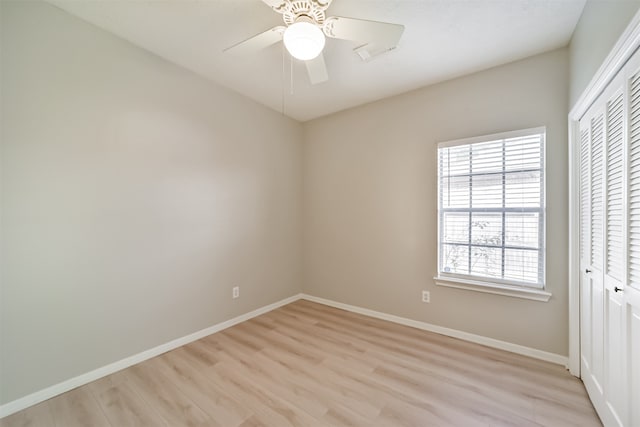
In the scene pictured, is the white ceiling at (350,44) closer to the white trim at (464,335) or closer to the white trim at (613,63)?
the white trim at (613,63)

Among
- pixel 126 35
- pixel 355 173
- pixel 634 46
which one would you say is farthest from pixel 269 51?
pixel 634 46

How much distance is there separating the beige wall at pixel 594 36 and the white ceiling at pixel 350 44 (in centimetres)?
13

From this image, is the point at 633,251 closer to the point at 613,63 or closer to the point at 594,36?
the point at 613,63

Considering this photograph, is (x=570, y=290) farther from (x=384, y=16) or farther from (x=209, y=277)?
(x=209, y=277)

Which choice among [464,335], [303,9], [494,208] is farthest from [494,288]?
[303,9]

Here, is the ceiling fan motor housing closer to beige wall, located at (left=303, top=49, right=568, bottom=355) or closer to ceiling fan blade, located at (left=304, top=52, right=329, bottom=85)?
ceiling fan blade, located at (left=304, top=52, right=329, bottom=85)

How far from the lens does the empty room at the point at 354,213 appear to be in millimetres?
1615

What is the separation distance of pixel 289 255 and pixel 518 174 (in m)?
2.86

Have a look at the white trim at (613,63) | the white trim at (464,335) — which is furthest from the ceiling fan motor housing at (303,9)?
the white trim at (464,335)

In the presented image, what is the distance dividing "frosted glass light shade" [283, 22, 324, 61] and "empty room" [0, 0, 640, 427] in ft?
0.03

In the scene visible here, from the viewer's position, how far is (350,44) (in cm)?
217

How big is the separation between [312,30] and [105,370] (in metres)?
2.87

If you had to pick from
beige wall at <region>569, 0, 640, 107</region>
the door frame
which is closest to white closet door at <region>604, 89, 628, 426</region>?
beige wall at <region>569, 0, 640, 107</region>

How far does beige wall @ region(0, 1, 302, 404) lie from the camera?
5.59 ft
